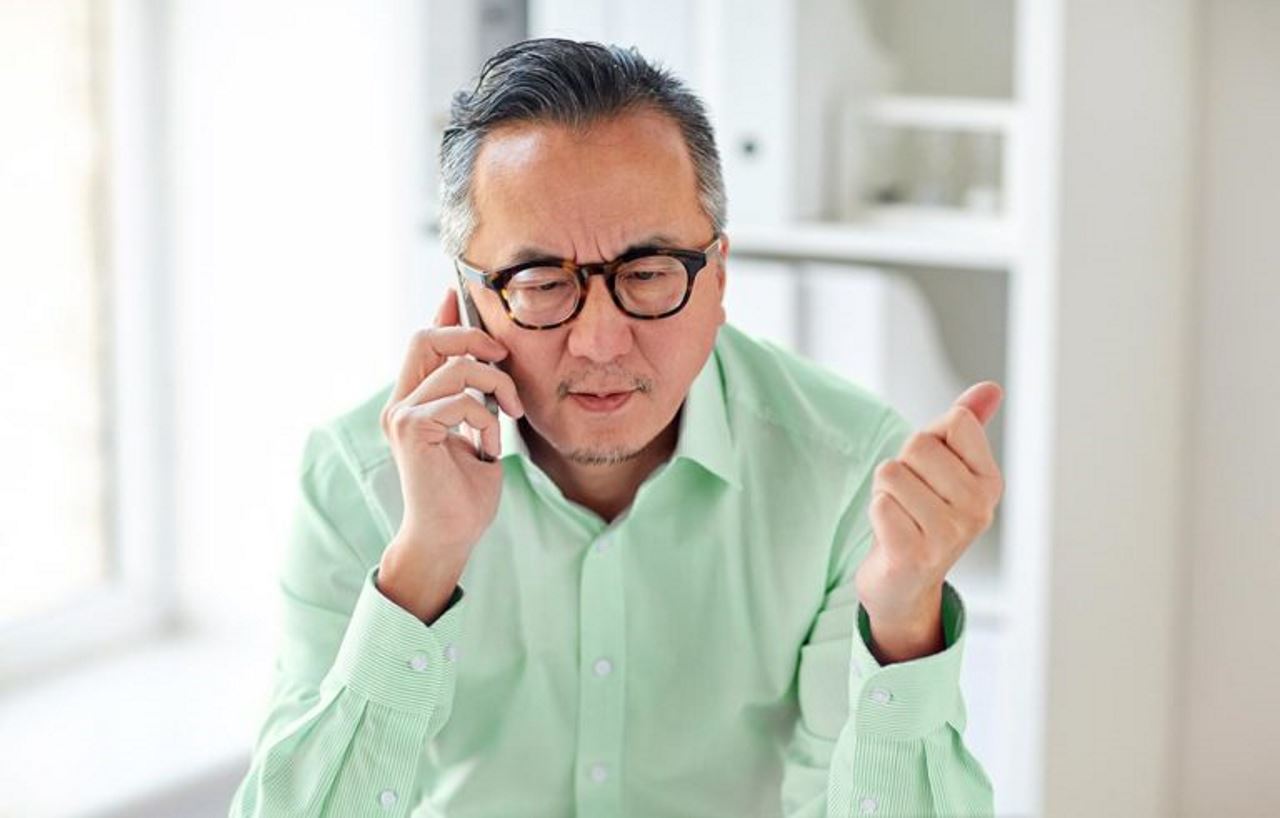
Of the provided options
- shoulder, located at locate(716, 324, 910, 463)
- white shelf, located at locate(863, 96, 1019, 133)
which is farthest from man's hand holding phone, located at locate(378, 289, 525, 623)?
white shelf, located at locate(863, 96, 1019, 133)

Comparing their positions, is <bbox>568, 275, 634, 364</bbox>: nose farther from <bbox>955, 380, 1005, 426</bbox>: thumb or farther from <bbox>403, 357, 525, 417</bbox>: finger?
<bbox>955, 380, 1005, 426</bbox>: thumb

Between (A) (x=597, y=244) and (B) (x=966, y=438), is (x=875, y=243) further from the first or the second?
(B) (x=966, y=438)

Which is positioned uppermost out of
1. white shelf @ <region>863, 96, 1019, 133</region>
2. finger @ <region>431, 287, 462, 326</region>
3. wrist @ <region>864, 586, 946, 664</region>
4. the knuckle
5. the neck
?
white shelf @ <region>863, 96, 1019, 133</region>

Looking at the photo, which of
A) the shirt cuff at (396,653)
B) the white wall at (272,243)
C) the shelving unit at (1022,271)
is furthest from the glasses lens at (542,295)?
the white wall at (272,243)

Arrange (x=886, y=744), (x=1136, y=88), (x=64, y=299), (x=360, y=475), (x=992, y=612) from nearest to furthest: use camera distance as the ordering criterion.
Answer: (x=886, y=744), (x=360, y=475), (x=1136, y=88), (x=992, y=612), (x=64, y=299)

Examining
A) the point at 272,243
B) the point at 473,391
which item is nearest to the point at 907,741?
the point at 473,391

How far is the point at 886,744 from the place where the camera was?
4.34ft

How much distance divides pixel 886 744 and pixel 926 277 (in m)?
1.27

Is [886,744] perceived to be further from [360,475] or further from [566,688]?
[360,475]

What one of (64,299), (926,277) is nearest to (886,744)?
(926,277)

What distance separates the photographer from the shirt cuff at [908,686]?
1297mm

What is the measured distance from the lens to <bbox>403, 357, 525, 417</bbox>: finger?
1.40m

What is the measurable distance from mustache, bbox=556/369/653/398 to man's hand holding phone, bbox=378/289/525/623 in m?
0.04

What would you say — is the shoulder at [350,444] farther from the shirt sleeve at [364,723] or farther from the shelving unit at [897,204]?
the shelving unit at [897,204]
